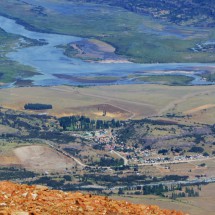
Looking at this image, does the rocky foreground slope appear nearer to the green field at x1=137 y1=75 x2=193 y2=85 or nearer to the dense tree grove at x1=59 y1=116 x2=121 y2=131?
the dense tree grove at x1=59 y1=116 x2=121 y2=131

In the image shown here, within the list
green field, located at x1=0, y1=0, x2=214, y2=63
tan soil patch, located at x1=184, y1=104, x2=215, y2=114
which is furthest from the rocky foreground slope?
green field, located at x1=0, y1=0, x2=214, y2=63

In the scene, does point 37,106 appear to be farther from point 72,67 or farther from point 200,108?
point 72,67

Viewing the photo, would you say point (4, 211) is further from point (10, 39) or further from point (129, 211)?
point (10, 39)

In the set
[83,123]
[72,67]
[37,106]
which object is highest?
[83,123]

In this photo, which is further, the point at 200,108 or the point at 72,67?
the point at 72,67

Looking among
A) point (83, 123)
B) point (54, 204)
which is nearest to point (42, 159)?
point (83, 123)

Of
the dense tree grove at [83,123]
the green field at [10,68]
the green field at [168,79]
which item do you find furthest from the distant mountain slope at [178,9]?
the dense tree grove at [83,123]

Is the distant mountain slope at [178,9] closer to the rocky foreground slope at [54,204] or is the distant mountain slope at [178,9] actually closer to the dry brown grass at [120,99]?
the dry brown grass at [120,99]
